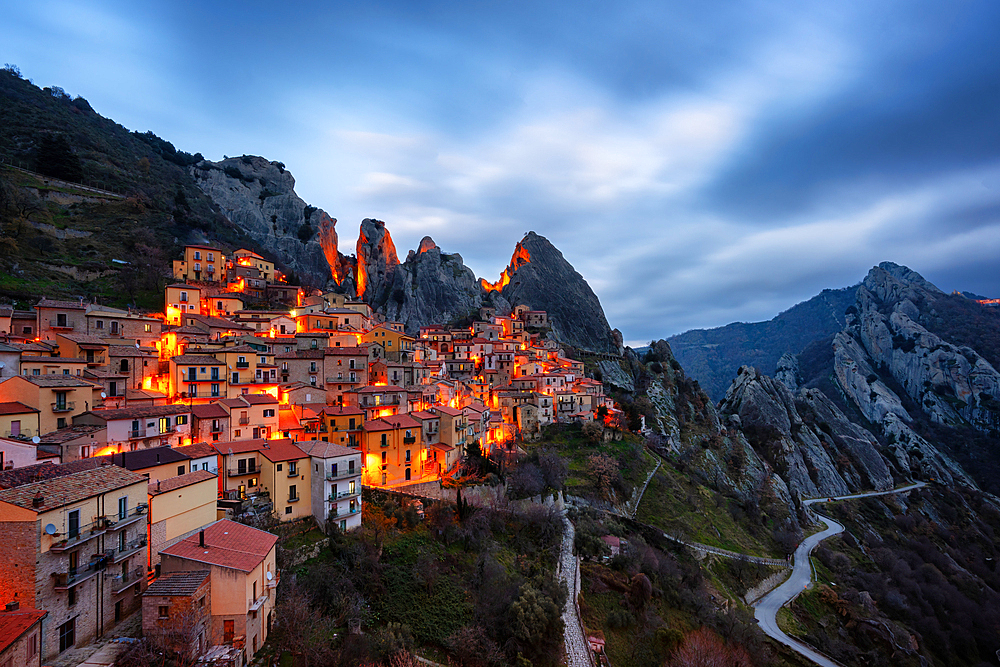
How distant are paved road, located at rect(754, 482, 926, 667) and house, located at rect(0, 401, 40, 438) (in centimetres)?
5843

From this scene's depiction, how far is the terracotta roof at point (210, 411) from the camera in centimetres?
3253

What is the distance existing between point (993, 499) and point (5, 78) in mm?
222798

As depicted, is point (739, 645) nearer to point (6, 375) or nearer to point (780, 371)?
point (6, 375)

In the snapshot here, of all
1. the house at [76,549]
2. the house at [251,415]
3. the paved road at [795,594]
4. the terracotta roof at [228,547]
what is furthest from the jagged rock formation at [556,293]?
the house at [76,549]

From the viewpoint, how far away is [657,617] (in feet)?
105

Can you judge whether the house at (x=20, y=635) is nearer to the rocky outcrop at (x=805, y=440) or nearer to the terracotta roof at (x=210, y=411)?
the terracotta roof at (x=210, y=411)

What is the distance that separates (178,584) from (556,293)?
4329 inches

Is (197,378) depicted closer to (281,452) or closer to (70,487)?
(281,452)

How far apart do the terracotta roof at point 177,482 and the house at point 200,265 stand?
4672 cm

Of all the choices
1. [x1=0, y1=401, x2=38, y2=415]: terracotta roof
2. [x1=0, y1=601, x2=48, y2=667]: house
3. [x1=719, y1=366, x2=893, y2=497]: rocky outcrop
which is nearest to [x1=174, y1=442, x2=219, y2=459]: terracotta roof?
[x1=0, y1=401, x2=38, y2=415]: terracotta roof

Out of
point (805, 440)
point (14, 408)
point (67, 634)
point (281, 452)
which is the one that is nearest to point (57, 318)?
point (14, 408)

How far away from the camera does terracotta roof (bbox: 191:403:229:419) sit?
107ft

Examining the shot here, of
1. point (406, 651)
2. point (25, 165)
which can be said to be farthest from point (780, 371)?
point (25, 165)

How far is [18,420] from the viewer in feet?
79.7
